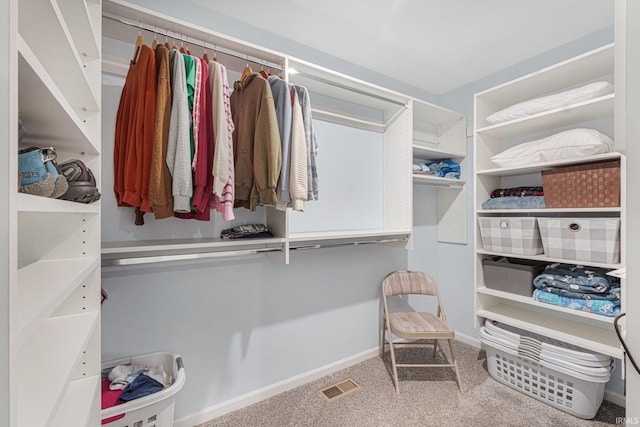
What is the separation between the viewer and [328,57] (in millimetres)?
2264

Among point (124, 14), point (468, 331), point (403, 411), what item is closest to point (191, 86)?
point (124, 14)

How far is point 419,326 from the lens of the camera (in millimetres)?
2033

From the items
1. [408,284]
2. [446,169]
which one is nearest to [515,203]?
[446,169]

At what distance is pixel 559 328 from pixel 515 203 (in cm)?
87

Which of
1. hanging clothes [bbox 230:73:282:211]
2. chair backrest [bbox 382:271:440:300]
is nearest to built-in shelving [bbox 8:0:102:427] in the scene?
hanging clothes [bbox 230:73:282:211]

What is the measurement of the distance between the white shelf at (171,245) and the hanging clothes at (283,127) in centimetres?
25

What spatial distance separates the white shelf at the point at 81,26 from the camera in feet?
2.70

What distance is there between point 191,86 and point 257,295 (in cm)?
129

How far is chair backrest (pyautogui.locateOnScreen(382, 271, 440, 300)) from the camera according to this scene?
2.39 meters

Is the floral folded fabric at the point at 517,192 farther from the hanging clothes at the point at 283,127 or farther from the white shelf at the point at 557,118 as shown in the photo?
the hanging clothes at the point at 283,127

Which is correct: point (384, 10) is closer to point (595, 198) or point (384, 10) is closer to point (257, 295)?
point (595, 198)

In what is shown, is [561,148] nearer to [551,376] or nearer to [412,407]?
[551,376]

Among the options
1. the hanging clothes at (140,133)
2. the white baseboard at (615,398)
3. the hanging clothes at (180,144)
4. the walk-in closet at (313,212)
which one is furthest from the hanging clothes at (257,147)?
the white baseboard at (615,398)

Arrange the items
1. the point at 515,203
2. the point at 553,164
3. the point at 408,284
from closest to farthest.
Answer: the point at 553,164 → the point at 515,203 → the point at 408,284
